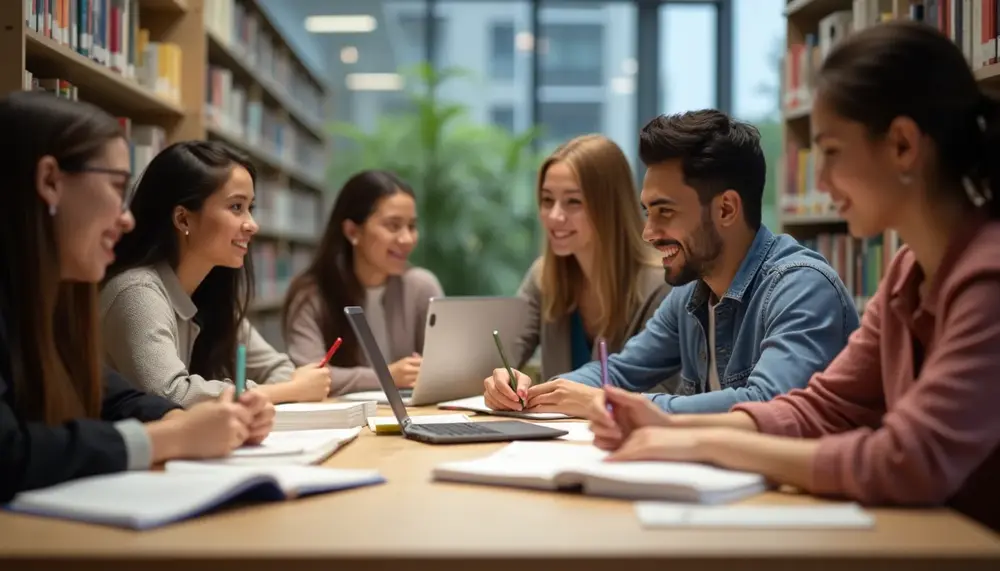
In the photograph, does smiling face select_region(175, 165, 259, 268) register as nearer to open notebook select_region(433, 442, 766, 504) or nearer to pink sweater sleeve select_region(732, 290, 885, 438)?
open notebook select_region(433, 442, 766, 504)

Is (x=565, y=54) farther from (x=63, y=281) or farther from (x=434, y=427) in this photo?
(x=63, y=281)

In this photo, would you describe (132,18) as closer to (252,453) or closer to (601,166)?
(601,166)

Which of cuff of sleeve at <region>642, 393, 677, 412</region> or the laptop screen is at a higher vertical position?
the laptop screen

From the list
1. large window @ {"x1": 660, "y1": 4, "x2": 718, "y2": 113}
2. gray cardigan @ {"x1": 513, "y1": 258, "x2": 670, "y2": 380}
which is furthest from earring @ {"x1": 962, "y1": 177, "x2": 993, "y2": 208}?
large window @ {"x1": 660, "y1": 4, "x2": 718, "y2": 113}

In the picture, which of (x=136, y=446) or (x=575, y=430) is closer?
(x=136, y=446)

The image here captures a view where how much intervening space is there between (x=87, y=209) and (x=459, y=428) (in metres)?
0.76

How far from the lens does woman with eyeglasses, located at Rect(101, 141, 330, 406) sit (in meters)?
2.12

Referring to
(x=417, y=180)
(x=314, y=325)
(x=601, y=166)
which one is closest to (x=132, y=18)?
(x=314, y=325)

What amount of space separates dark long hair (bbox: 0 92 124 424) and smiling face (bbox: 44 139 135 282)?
18 mm

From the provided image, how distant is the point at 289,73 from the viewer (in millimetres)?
6871

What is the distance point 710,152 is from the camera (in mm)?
1986

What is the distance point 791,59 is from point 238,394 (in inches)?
126

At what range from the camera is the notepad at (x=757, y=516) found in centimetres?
104

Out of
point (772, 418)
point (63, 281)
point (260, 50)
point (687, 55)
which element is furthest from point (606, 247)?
point (687, 55)
